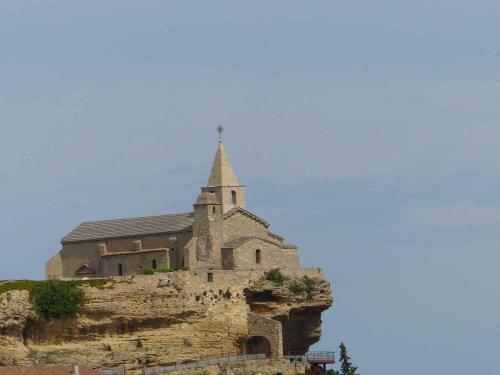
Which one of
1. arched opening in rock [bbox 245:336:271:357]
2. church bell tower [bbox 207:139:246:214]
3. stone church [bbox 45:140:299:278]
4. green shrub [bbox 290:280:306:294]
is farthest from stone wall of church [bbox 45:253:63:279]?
green shrub [bbox 290:280:306:294]

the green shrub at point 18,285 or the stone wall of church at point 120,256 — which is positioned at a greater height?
the stone wall of church at point 120,256

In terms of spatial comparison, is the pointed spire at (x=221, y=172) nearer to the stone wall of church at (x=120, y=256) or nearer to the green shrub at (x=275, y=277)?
the stone wall of church at (x=120, y=256)

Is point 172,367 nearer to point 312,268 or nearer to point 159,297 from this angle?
point 159,297

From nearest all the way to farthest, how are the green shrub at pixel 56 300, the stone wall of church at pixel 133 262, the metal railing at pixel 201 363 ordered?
the green shrub at pixel 56 300
the metal railing at pixel 201 363
the stone wall of church at pixel 133 262

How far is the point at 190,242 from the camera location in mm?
111000

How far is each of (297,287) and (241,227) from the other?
5.58m

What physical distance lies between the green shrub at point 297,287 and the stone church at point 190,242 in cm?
112

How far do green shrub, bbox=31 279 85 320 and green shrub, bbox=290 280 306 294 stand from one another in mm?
14454

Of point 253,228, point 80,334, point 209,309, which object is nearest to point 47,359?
point 80,334

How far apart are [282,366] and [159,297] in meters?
8.63

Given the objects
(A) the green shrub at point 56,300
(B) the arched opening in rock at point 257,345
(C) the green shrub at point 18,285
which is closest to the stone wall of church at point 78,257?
(C) the green shrub at point 18,285

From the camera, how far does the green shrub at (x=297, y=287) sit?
365 feet

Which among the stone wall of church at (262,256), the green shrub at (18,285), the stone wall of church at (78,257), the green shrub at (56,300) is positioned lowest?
the green shrub at (56,300)

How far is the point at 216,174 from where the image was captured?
117 m
